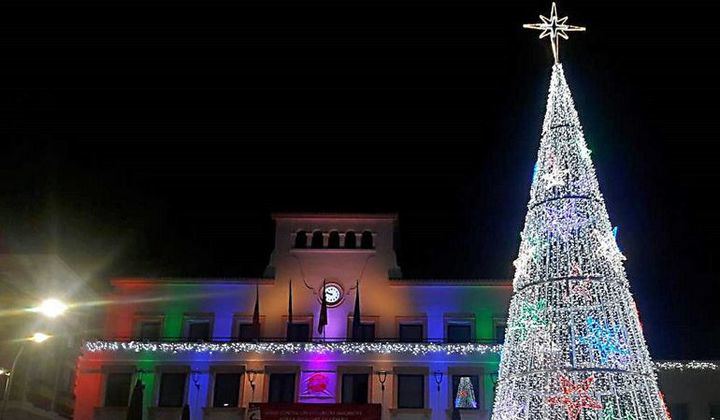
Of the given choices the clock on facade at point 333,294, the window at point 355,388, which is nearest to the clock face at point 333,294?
the clock on facade at point 333,294

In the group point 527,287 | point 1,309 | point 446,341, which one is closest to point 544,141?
point 527,287

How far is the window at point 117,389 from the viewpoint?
31.6 m

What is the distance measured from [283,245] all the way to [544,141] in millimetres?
20030

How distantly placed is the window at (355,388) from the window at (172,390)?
23.5 ft

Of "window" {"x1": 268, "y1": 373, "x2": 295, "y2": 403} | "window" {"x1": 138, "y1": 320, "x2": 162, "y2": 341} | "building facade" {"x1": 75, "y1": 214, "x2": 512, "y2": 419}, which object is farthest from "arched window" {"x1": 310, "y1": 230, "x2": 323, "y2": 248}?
"window" {"x1": 138, "y1": 320, "x2": 162, "y2": 341}

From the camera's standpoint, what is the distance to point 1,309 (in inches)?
1025

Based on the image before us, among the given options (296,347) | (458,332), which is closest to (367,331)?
(296,347)

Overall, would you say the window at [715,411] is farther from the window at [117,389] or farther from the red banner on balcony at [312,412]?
the window at [117,389]

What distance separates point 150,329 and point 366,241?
10871 millimetres

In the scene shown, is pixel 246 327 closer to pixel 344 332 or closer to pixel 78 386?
pixel 344 332

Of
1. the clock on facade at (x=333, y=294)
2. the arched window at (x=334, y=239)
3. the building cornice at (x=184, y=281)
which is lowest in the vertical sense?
the clock on facade at (x=333, y=294)

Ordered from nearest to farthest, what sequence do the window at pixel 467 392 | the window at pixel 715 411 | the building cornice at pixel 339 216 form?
the window at pixel 715 411 < the window at pixel 467 392 < the building cornice at pixel 339 216

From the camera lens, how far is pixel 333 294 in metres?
33.3

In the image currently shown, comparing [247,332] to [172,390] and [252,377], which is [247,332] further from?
[172,390]
